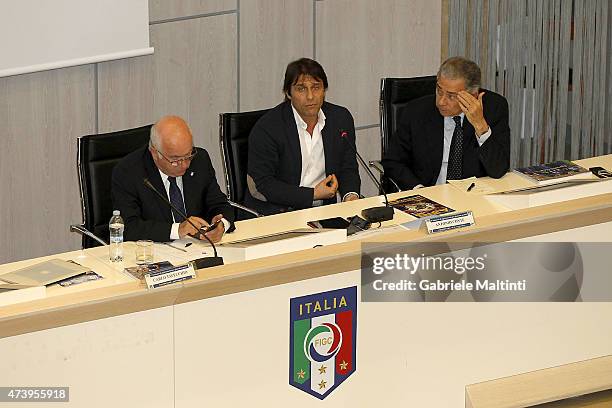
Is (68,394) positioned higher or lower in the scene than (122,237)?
lower

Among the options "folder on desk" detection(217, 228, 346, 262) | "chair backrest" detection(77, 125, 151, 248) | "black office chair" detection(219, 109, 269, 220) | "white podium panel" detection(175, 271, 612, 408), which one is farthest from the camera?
"black office chair" detection(219, 109, 269, 220)

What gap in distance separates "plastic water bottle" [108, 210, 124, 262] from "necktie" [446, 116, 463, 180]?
5.25ft

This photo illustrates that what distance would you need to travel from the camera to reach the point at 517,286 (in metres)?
4.38

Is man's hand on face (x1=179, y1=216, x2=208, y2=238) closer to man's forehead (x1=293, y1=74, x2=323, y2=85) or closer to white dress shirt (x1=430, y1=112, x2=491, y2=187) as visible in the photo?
man's forehead (x1=293, y1=74, x2=323, y2=85)

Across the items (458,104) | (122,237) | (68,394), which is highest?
(458,104)

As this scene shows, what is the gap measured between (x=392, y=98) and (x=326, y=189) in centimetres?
72

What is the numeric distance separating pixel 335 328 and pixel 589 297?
3.36ft

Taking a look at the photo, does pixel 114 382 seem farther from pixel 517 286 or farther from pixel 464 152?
pixel 464 152

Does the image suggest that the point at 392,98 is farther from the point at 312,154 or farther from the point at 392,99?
the point at 312,154

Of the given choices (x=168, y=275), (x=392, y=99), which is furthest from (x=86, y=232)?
(x=392, y=99)

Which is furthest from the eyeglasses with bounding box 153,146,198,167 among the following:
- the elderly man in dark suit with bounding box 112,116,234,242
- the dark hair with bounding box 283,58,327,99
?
the dark hair with bounding box 283,58,327,99

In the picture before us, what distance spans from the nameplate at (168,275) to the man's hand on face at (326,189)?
1611 millimetres

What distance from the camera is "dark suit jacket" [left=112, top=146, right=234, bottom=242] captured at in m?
4.70

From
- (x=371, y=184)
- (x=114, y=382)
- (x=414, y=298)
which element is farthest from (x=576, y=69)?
(x=114, y=382)
